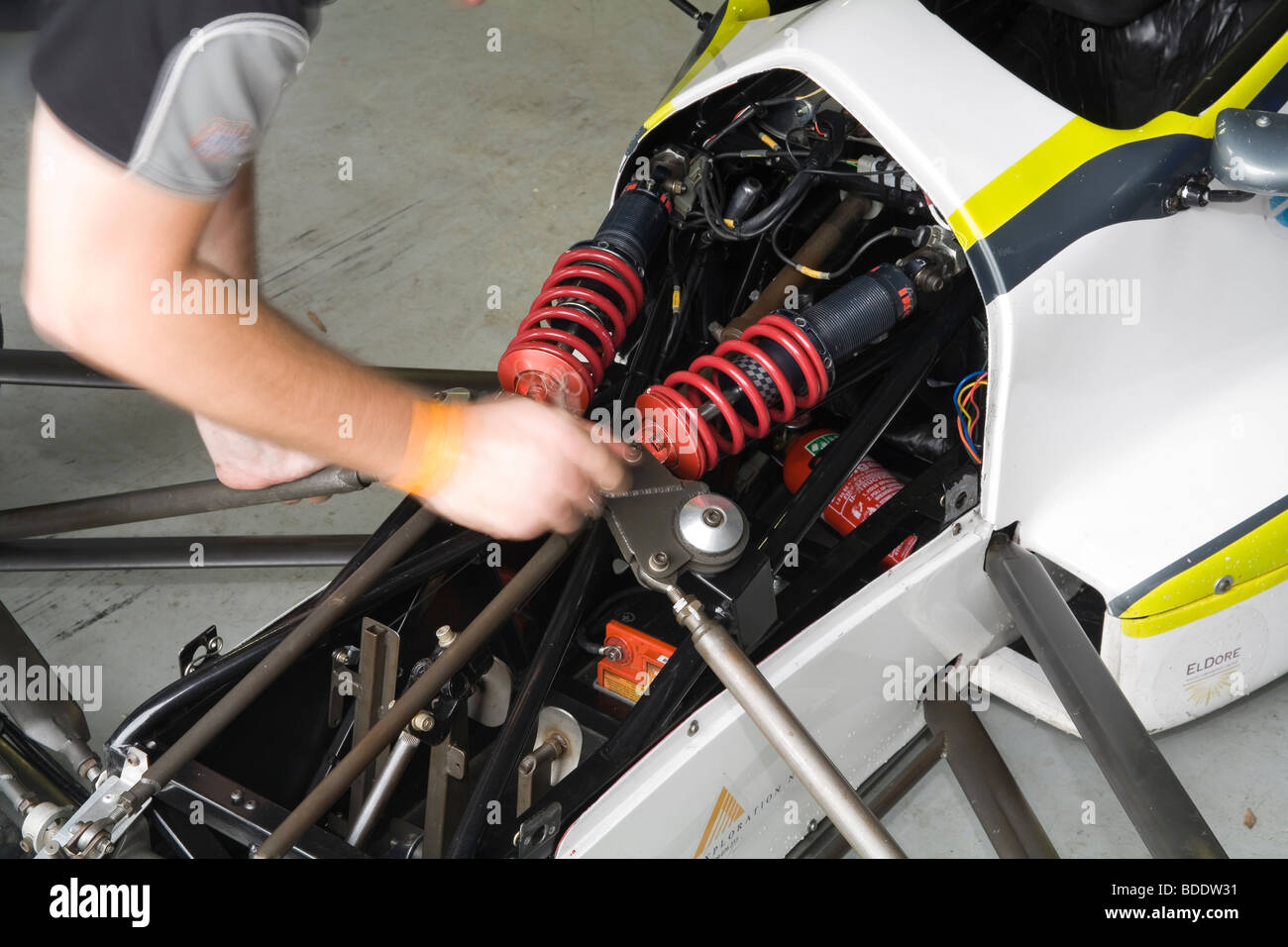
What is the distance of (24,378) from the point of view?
2.48 metres

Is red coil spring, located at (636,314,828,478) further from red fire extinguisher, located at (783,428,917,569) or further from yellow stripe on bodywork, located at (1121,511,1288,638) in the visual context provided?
yellow stripe on bodywork, located at (1121,511,1288,638)

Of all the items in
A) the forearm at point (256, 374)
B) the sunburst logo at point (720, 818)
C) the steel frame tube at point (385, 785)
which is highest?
the forearm at point (256, 374)

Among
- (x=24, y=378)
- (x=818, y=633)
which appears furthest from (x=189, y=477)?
(x=818, y=633)

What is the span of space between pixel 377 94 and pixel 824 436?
2.78 m

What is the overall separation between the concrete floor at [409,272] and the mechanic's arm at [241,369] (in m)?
0.20

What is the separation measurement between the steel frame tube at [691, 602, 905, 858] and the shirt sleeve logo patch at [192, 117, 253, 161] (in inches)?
31.8

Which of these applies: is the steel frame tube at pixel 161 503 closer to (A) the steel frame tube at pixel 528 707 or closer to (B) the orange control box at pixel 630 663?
(A) the steel frame tube at pixel 528 707

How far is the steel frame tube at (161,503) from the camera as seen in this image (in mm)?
1917

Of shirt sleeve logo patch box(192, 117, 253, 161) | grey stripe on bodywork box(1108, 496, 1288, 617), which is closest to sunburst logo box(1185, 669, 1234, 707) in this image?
grey stripe on bodywork box(1108, 496, 1288, 617)

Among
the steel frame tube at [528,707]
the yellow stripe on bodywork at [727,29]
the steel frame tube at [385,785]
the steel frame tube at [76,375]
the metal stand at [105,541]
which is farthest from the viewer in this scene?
the steel frame tube at [76,375]

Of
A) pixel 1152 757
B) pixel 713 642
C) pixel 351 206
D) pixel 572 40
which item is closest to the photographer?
pixel 713 642

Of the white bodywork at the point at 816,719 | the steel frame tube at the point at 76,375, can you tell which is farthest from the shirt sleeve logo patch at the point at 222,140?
the steel frame tube at the point at 76,375

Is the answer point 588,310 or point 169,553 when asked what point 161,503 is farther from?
point 588,310
